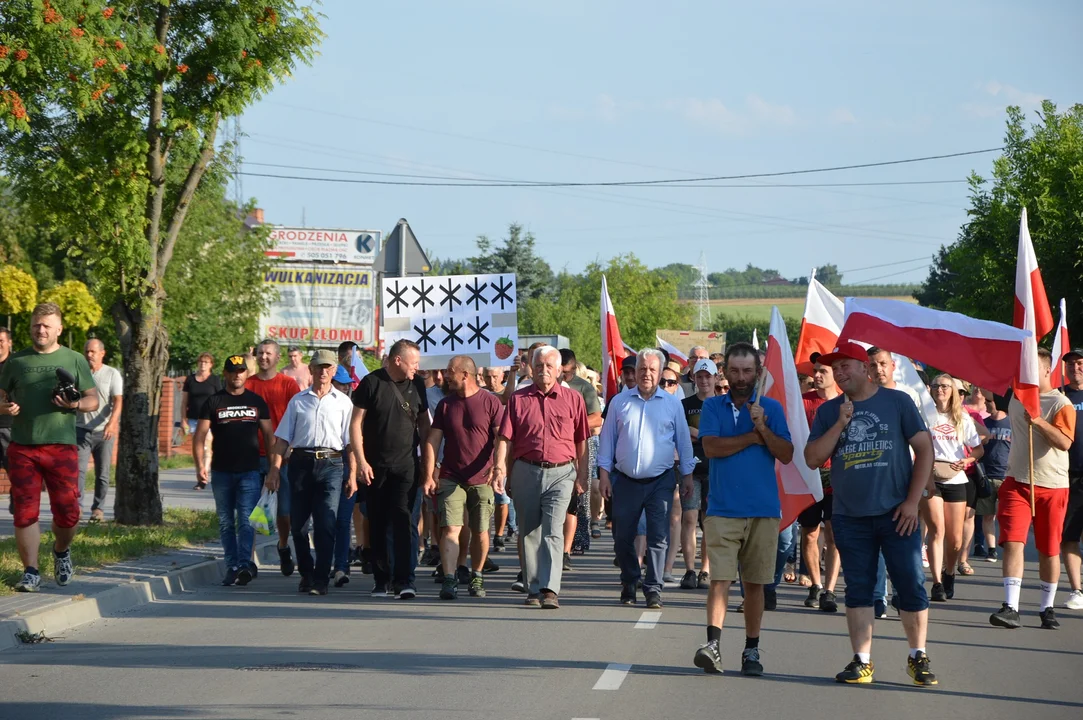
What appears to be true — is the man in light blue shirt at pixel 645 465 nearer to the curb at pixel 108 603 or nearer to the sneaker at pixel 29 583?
the curb at pixel 108 603

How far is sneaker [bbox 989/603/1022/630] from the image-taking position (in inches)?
416

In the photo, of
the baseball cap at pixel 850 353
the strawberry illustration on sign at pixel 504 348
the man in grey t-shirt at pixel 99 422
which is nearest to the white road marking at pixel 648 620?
the baseball cap at pixel 850 353

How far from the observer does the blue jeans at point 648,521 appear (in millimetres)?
11484

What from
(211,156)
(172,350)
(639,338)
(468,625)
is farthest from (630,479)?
(639,338)

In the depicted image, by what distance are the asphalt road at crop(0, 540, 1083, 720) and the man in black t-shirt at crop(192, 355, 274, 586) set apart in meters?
0.67

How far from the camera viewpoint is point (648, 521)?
11.5 metres

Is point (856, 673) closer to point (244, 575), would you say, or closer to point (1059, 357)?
point (244, 575)

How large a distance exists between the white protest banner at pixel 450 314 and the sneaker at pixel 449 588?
204 inches

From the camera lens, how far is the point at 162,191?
51.3 ft

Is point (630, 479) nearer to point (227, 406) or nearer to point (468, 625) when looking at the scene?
point (468, 625)

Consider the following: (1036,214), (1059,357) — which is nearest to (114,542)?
(1059,357)

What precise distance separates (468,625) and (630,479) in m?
2.01

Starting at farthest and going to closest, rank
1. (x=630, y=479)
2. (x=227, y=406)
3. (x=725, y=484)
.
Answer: (x=227, y=406), (x=630, y=479), (x=725, y=484)

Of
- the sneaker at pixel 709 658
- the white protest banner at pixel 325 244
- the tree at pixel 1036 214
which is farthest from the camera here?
the white protest banner at pixel 325 244
